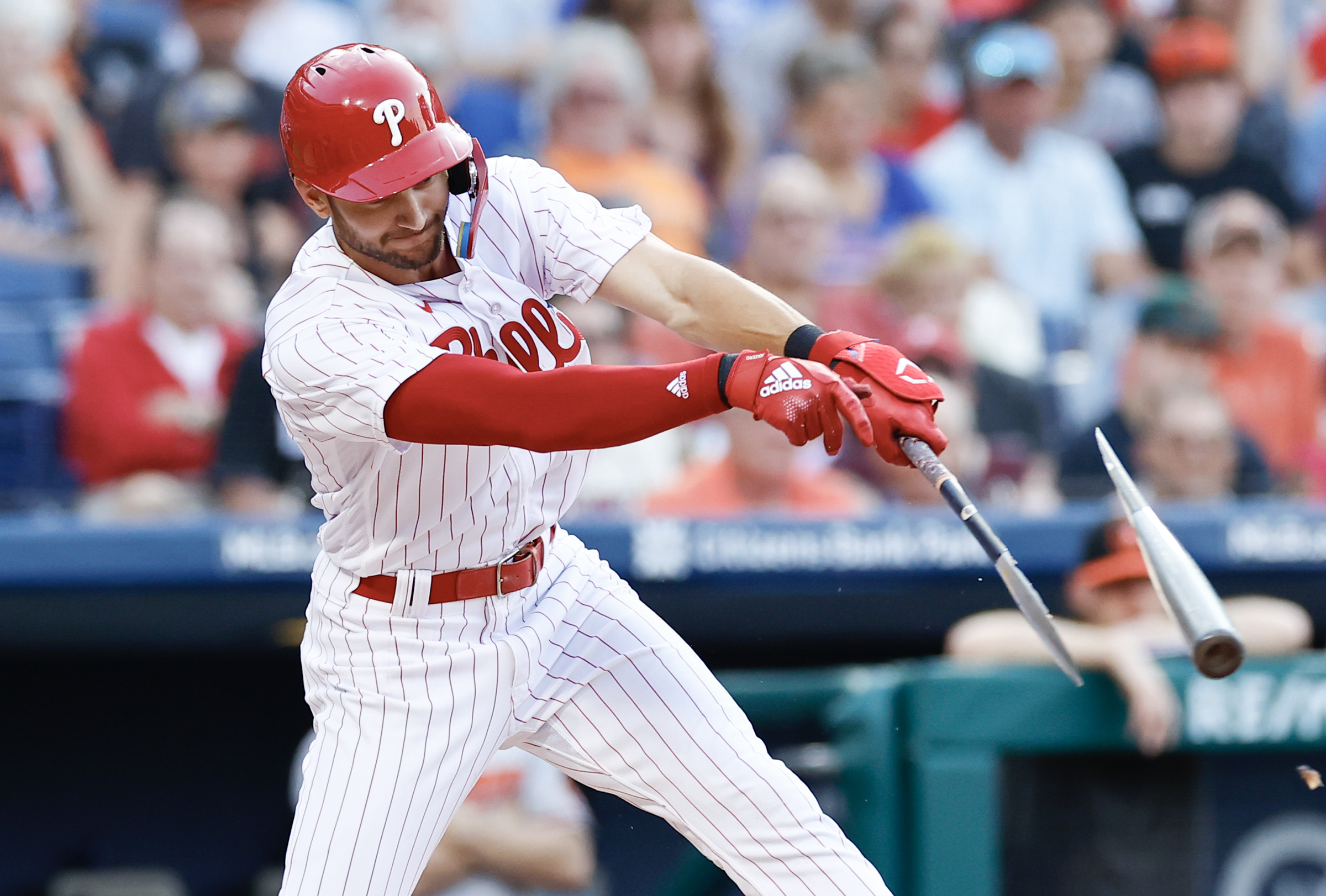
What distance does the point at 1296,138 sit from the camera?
6.45 metres

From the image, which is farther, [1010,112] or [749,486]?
[1010,112]

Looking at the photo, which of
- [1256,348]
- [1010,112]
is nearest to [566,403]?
[1256,348]

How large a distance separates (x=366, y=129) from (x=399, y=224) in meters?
0.13

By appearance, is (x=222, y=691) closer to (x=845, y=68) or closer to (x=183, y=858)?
(x=183, y=858)

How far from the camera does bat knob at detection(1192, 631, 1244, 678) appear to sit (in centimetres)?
236

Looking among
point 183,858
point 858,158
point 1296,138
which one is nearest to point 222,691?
point 183,858

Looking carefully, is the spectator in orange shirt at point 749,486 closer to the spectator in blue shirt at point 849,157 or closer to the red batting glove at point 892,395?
the spectator in blue shirt at point 849,157

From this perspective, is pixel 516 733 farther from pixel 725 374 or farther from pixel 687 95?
pixel 687 95

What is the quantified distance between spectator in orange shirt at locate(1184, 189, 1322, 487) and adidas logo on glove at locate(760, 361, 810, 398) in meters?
3.28

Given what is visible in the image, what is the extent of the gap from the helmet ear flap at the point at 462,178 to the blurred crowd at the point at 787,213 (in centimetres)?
172

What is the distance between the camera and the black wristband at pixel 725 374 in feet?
6.65

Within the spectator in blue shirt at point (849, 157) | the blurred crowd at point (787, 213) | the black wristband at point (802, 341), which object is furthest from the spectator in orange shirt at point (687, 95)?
the black wristband at point (802, 341)

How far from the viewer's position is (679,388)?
2.02m

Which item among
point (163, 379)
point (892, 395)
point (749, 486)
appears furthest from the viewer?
point (163, 379)
